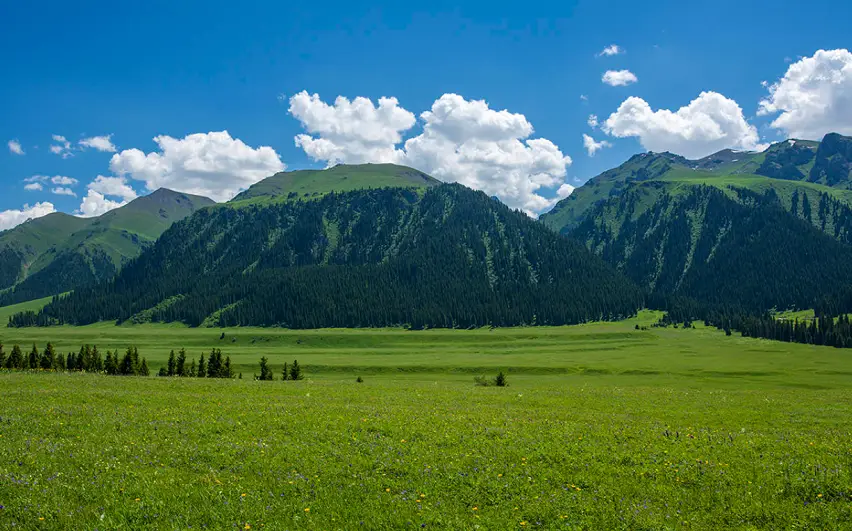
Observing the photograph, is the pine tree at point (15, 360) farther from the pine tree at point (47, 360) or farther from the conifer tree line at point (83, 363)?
the pine tree at point (47, 360)

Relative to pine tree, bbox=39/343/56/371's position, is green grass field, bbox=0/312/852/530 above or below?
above

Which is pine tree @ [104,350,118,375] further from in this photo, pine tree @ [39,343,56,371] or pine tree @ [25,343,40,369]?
pine tree @ [25,343,40,369]

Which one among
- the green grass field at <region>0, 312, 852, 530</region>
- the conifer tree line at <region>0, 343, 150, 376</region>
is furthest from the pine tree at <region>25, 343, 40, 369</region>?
the green grass field at <region>0, 312, 852, 530</region>

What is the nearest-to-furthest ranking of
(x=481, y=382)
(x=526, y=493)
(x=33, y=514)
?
(x=33, y=514), (x=526, y=493), (x=481, y=382)

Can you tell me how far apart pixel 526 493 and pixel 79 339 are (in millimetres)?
238305

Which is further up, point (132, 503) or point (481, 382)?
point (132, 503)

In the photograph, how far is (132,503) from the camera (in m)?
13.4

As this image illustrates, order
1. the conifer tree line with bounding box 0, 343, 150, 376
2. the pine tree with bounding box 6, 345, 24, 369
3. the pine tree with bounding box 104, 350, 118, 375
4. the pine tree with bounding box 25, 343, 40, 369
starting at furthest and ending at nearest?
the pine tree with bounding box 6, 345, 24, 369
the pine tree with bounding box 25, 343, 40, 369
the conifer tree line with bounding box 0, 343, 150, 376
the pine tree with bounding box 104, 350, 118, 375

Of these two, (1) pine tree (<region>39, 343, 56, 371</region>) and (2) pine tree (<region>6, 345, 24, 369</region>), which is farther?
(1) pine tree (<region>39, 343, 56, 371</region>)

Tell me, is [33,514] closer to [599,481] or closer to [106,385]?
[599,481]

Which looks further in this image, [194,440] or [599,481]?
[194,440]

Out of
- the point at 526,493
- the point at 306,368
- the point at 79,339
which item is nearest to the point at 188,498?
the point at 526,493

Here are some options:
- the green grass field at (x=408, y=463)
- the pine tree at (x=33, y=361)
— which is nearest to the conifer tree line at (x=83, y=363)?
the pine tree at (x=33, y=361)

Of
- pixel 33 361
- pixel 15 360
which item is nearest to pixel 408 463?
pixel 33 361
